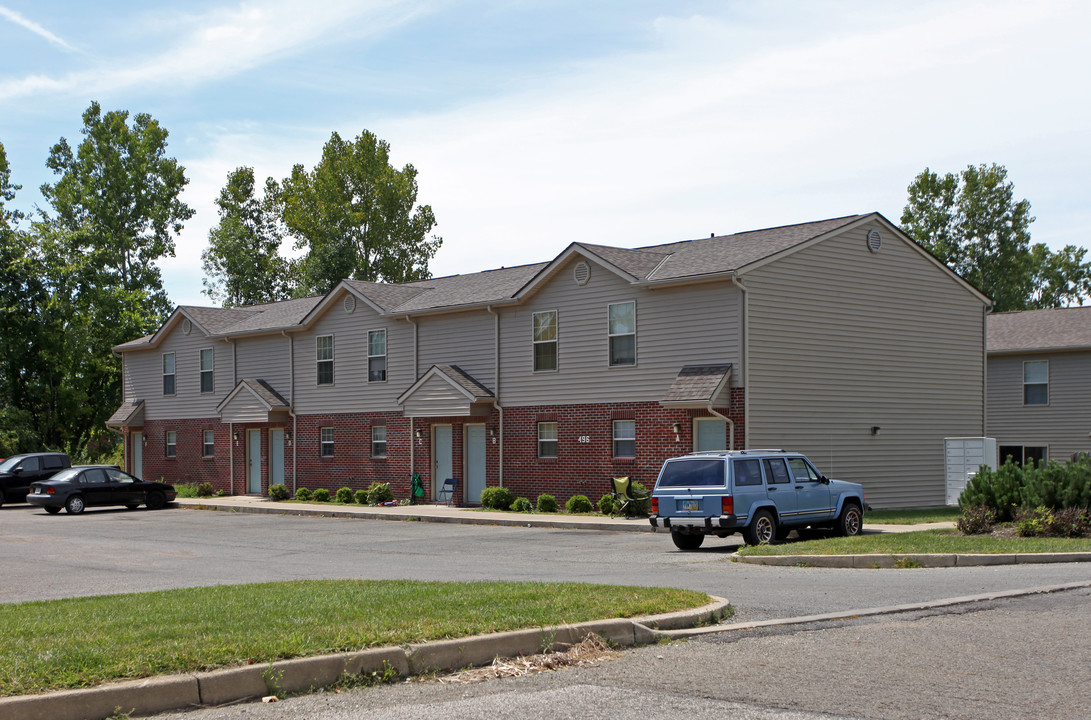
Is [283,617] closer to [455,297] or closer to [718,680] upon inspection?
[718,680]

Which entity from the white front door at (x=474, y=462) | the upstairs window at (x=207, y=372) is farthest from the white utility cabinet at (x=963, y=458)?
the upstairs window at (x=207, y=372)

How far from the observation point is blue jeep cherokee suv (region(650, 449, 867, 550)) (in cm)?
1914

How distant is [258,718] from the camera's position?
7.38 metres

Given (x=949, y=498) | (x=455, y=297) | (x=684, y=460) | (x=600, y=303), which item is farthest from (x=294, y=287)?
(x=684, y=460)

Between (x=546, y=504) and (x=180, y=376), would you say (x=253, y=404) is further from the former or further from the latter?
(x=546, y=504)

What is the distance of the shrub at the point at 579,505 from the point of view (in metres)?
28.4

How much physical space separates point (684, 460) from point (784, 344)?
792 cm

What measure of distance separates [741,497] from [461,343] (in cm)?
1535

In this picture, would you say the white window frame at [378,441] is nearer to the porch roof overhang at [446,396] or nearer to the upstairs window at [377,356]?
the upstairs window at [377,356]

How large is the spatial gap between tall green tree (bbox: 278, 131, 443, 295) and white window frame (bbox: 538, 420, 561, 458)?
33757mm

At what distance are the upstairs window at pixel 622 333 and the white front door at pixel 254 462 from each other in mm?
16564

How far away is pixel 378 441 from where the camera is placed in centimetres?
3550

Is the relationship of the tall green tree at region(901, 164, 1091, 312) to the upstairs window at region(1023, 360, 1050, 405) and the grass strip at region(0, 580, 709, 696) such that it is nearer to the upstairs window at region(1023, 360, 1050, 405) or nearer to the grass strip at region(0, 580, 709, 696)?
the upstairs window at region(1023, 360, 1050, 405)

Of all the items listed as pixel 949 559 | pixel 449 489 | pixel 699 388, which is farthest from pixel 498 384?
pixel 949 559
